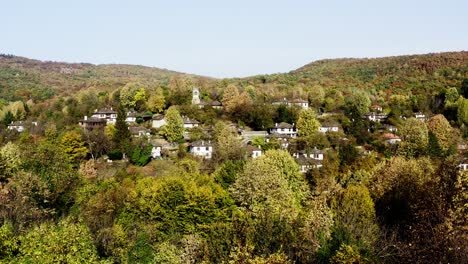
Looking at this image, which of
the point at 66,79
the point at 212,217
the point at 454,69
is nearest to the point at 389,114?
the point at 454,69

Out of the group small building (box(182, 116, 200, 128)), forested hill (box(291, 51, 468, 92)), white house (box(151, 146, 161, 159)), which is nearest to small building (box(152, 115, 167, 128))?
small building (box(182, 116, 200, 128))

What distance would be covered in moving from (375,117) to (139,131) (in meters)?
36.3

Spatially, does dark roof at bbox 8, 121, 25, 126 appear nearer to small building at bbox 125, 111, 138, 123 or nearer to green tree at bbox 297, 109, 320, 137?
small building at bbox 125, 111, 138, 123

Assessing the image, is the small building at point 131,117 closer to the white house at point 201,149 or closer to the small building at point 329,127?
the white house at point 201,149

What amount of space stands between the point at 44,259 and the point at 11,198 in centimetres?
1827

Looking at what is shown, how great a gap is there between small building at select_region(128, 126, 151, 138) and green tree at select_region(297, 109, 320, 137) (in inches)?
817

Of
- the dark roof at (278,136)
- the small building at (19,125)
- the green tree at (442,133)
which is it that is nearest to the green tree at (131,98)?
the small building at (19,125)

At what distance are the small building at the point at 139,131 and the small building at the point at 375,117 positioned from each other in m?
32.5

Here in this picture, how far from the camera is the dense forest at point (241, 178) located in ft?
77.4

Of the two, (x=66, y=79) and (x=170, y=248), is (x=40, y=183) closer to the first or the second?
(x=170, y=248)

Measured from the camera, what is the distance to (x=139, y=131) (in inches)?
2731

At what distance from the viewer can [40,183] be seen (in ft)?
128

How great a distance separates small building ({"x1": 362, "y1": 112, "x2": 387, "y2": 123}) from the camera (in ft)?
256

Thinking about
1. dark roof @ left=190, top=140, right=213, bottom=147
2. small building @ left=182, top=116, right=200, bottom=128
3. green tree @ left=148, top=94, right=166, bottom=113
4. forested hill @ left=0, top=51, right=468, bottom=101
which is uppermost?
forested hill @ left=0, top=51, right=468, bottom=101
